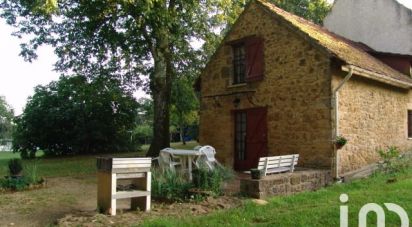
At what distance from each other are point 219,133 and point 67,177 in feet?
18.8

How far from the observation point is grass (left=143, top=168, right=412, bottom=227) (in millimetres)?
6570

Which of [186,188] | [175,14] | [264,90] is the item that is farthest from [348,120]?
[175,14]

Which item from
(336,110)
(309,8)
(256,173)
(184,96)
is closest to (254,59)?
(336,110)

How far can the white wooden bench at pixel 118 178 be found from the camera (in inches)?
294

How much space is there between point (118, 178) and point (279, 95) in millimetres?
7218

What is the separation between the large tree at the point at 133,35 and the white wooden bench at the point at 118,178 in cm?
684

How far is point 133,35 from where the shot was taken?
51.4 feet

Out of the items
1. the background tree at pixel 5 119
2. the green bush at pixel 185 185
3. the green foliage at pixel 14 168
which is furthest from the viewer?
the background tree at pixel 5 119

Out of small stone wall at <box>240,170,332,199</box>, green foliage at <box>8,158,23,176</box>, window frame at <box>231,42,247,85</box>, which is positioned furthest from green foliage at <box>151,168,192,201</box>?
window frame at <box>231,42,247,85</box>

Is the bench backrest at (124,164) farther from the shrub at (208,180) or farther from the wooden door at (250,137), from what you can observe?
the wooden door at (250,137)

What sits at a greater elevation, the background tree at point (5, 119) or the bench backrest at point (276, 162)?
the background tree at point (5, 119)

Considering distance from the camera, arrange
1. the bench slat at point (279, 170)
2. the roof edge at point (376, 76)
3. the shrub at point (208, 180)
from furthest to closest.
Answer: the roof edge at point (376, 76) < the bench slat at point (279, 170) < the shrub at point (208, 180)

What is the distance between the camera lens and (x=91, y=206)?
9000 millimetres

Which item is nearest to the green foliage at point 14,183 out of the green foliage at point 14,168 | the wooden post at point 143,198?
the green foliage at point 14,168
